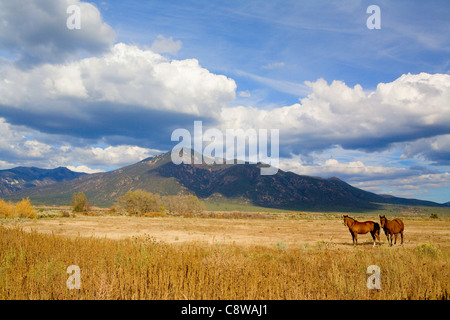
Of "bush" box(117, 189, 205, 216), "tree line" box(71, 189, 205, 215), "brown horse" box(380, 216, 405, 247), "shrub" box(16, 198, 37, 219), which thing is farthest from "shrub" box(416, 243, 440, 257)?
"tree line" box(71, 189, 205, 215)

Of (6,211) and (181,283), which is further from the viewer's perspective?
(6,211)

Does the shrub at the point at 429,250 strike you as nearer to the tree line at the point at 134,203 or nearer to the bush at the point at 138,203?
the tree line at the point at 134,203

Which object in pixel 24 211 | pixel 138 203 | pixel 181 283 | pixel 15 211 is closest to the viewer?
pixel 181 283

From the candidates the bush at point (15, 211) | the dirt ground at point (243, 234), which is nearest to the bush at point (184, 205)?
the bush at point (15, 211)

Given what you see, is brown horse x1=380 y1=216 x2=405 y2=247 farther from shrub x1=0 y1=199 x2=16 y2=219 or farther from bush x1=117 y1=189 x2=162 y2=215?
bush x1=117 y1=189 x2=162 y2=215

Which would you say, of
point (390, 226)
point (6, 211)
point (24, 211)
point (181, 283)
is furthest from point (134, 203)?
point (181, 283)

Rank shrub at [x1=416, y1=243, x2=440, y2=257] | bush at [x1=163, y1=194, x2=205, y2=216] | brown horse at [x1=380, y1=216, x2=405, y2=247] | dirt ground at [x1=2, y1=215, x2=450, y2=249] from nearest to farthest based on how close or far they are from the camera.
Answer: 1. shrub at [x1=416, y1=243, x2=440, y2=257]
2. brown horse at [x1=380, y1=216, x2=405, y2=247]
3. dirt ground at [x1=2, y1=215, x2=450, y2=249]
4. bush at [x1=163, y1=194, x2=205, y2=216]

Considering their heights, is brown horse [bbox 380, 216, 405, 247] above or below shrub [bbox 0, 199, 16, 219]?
above

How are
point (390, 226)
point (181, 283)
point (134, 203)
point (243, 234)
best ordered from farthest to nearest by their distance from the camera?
1. point (134, 203)
2. point (243, 234)
3. point (390, 226)
4. point (181, 283)

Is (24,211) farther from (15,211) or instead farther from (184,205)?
(184,205)

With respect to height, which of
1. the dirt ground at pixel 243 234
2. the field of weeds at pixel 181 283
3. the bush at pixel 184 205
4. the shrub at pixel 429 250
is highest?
the field of weeds at pixel 181 283

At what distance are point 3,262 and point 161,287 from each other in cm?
528

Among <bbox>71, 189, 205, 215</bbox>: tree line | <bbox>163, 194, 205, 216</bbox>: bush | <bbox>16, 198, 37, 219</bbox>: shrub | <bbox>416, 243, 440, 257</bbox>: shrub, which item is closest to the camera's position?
<bbox>416, 243, 440, 257</bbox>: shrub

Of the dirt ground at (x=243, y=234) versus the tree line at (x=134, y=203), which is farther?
the tree line at (x=134, y=203)
